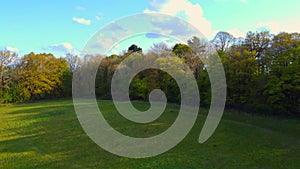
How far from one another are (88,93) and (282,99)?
38.4 metres

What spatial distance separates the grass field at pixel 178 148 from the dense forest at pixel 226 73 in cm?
338

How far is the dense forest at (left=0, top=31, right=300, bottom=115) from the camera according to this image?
22.3 meters

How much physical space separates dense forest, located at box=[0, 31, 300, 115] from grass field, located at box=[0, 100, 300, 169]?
11.1 ft

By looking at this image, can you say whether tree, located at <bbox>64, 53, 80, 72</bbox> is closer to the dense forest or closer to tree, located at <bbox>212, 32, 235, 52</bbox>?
the dense forest

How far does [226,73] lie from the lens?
1030 inches

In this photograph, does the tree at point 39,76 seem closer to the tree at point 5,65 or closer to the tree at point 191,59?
the tree at point 5,65

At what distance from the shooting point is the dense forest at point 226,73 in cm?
2233

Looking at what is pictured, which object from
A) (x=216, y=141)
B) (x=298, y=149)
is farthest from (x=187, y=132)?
(x=298, y=149)

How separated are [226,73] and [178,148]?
14717mm

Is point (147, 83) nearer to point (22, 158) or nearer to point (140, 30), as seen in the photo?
point (140, 30)

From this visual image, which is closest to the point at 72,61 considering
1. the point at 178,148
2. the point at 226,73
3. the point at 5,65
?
the point at 5,65

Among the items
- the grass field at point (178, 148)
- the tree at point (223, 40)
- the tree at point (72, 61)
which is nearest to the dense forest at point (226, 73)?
A: the tree at point (223, 40)

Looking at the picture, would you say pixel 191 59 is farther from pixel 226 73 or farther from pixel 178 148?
pixel 178 148

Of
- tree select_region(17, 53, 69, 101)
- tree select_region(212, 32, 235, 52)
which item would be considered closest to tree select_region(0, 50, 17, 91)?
tree select_region(17, 53, 69, 101)
